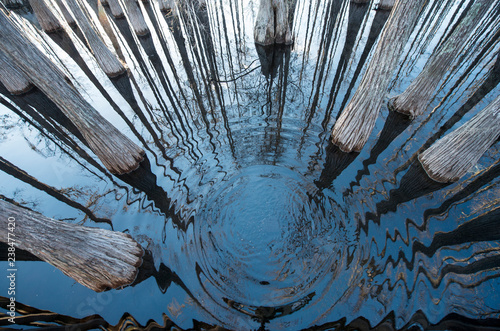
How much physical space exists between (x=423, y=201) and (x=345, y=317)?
9.71 ft

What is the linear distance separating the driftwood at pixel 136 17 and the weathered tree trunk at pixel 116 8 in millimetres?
1646

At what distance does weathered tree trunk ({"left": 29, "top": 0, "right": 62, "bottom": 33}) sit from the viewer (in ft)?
34.0

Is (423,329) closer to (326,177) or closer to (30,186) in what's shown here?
(326,177)

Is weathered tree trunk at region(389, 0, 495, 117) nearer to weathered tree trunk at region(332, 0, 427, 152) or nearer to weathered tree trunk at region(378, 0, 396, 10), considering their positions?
weathered tree trunk at region(332, 0, 427, 152)

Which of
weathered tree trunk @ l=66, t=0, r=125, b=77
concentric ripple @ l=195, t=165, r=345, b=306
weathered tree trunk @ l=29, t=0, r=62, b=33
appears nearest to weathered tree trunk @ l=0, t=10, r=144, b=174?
concentric ripple @ l=195, t=165, r=345, b=306

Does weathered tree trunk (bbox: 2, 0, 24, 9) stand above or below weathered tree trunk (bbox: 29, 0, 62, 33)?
above

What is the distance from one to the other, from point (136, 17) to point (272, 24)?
6388 mm

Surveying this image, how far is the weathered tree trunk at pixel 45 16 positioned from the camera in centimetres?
1035

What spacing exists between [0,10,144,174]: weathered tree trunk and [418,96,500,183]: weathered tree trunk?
23.0 feet

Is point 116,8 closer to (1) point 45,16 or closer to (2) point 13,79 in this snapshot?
(1) point 45,16

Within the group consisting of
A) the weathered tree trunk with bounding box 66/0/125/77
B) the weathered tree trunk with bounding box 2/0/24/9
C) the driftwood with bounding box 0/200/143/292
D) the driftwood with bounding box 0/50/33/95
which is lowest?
the driftwood with bounding box 0/200/143/292

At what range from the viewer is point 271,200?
537 cm

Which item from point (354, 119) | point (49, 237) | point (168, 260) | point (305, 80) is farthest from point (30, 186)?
point (305, 80)

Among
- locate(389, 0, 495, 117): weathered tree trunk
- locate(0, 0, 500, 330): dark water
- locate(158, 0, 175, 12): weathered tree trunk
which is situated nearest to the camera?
locate(0, 0, 500, 330): dark water
